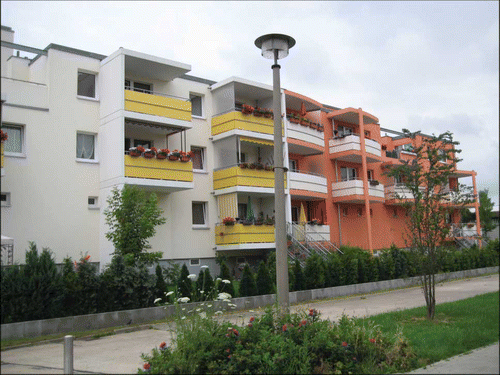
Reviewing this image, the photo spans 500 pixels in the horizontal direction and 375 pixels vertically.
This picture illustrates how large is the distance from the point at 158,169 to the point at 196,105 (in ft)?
18.6

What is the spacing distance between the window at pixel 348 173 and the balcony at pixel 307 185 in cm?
414

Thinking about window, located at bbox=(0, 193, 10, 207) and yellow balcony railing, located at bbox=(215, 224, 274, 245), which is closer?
window, located at bbox=(0, 193, 10, 207)

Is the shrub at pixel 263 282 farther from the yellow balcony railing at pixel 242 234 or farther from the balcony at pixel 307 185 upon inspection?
the balcony at pixel 307 185

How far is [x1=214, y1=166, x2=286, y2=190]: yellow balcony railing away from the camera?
2455 centimetres

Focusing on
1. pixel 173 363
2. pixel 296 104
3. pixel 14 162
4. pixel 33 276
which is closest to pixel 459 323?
pixel 173 363

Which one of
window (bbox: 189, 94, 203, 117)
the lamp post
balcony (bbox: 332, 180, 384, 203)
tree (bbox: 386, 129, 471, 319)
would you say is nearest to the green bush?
the lamp post

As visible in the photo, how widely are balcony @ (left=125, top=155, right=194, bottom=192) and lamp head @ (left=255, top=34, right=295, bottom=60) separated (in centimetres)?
1247

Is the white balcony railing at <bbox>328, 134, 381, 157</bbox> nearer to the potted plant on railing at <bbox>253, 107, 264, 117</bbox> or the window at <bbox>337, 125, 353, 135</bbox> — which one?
the window at <bbox>337, 125, 353, 135</bbox>

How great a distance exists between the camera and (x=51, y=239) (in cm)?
1902

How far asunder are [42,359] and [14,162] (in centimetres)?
1366

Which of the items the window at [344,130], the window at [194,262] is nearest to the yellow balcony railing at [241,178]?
the window at [194,262]

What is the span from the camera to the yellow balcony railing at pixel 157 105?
21.1 metres

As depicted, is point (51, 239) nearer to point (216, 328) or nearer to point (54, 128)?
point (54, 128)

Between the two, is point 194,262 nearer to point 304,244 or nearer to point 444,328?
point 304,244
